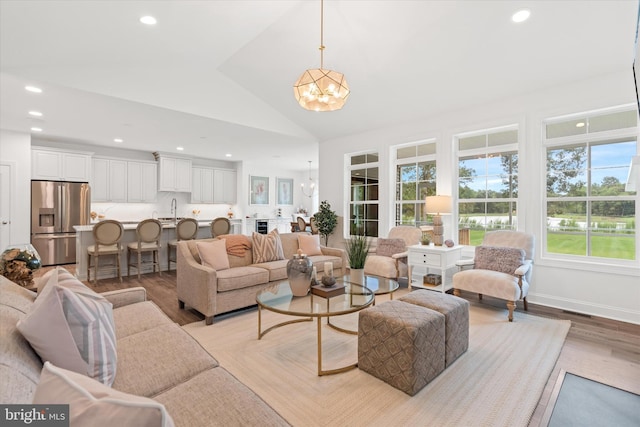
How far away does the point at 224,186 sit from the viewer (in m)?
9.04

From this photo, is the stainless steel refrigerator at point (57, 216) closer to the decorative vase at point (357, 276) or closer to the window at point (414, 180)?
the decorative vase at point (357, 276)

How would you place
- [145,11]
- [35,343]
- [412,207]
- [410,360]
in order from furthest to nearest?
[412,207] → [145,11] → [410,360] → [35,343]

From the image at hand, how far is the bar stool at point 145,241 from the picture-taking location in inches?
198

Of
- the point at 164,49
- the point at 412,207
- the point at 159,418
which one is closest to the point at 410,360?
the point at 159,418

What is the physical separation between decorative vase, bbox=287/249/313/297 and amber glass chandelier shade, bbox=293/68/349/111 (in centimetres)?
142

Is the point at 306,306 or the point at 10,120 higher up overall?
the point at 10,120

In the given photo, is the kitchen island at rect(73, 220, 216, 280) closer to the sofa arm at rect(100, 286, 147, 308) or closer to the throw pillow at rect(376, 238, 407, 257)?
the sofa arm at rect(100, 286, 147, 308)

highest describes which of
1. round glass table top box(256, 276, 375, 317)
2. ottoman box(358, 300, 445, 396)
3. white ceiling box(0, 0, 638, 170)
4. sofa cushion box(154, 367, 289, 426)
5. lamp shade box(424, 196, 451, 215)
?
white ceiling box(0, 0, 638, 170)

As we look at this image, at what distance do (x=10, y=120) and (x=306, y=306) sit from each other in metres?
6.18

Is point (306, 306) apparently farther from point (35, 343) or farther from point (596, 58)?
point (596, 58)

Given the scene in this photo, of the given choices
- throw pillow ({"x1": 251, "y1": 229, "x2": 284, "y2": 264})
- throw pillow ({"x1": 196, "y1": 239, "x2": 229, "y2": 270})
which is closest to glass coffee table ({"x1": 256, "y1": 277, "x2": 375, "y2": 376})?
throw pillow ({"x1": 196, "y1": 239, "x2": 229, "y2": 270})

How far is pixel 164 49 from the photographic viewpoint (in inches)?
151

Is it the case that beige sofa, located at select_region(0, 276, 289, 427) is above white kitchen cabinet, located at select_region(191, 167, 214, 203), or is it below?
below

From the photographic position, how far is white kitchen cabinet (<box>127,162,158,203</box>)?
7.32 meters
